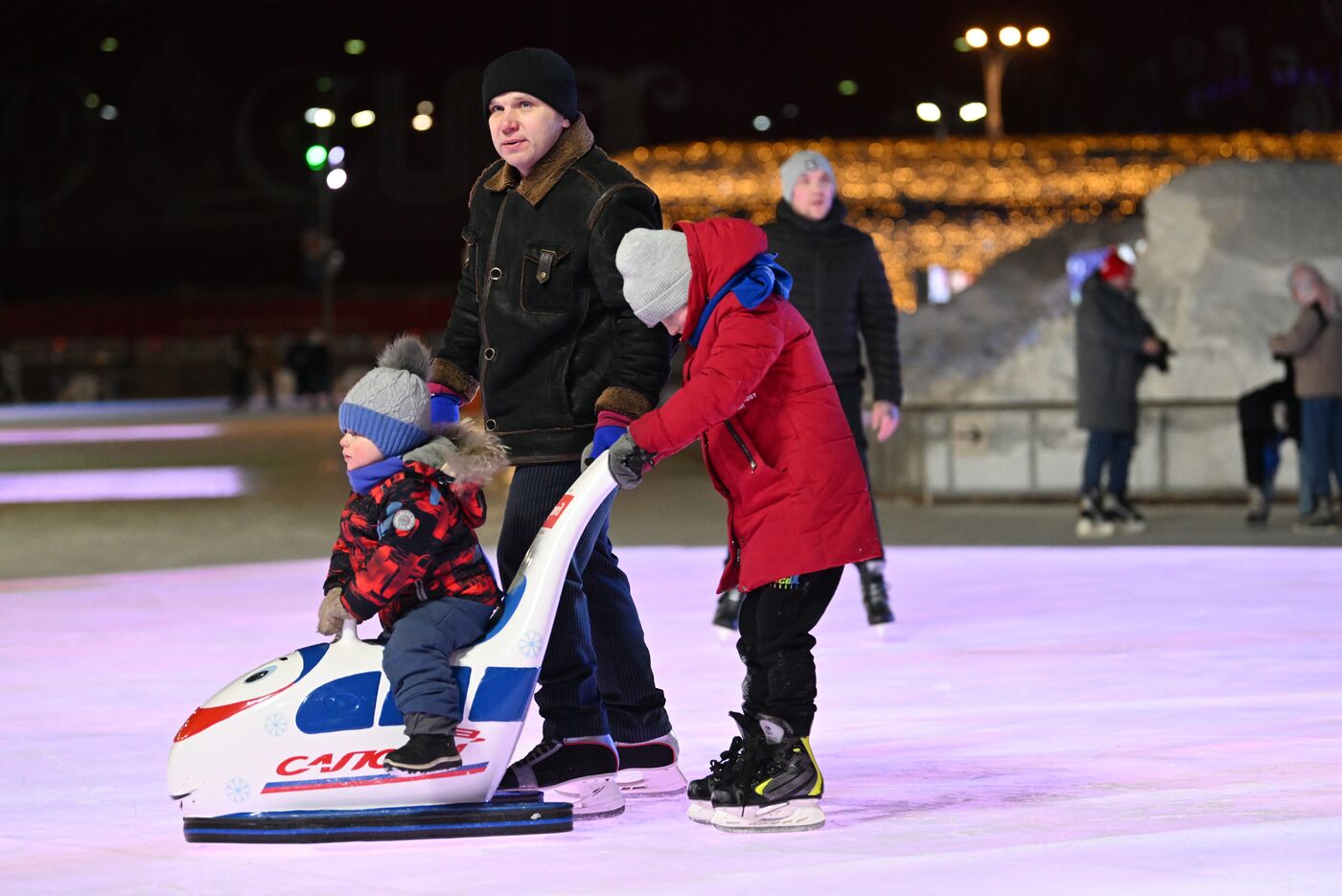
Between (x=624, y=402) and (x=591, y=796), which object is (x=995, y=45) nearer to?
(x=624, y=402)

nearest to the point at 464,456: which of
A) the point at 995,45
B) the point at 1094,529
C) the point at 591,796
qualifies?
the point at 591,796

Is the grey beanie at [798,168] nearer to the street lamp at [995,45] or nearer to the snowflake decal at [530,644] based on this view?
the snowflake decal at [530,644]

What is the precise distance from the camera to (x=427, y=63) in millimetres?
51750

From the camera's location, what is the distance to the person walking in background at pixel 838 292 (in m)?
6.90

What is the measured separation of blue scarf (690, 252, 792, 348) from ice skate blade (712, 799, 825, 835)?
1.00 metres

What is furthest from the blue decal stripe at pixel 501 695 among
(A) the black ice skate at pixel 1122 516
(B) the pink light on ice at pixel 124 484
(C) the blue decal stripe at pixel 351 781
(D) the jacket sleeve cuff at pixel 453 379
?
(B) the pink light on ice at pixel 124 484

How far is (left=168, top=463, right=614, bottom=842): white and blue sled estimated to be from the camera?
13.1ft

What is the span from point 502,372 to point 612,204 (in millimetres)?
457

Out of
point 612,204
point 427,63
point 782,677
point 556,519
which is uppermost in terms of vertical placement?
point 427,63

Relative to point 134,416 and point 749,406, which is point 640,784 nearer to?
point 749,406

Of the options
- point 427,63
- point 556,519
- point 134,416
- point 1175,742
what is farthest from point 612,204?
point 427,63

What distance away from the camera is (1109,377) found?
35.9ft

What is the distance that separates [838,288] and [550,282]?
278cm

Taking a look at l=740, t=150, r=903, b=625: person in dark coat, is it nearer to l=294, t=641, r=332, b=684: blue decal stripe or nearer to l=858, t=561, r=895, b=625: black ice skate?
l=858, t=561, r=895, b=625: black ice skate
